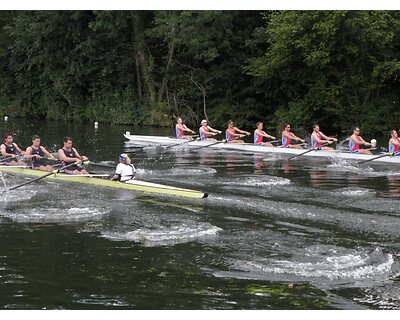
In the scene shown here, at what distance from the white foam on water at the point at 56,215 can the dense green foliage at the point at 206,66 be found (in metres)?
21.1

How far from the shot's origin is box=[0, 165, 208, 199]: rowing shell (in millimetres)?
16922

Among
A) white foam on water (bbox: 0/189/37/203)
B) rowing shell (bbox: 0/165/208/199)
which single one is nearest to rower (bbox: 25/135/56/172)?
rowing shell (bbox: 0/165/208/199)

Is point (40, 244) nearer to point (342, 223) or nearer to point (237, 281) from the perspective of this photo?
point (237, 281)

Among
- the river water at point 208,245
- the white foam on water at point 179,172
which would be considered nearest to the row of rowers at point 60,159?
the river water at point 208,245

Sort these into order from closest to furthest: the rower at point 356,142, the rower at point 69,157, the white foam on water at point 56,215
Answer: the white foam on water at point 56,215
the rower at point 69,157
the rower at point 356,142

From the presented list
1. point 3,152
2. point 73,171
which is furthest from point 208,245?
point 3,152

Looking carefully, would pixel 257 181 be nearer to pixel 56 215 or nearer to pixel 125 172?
pixel 125 172

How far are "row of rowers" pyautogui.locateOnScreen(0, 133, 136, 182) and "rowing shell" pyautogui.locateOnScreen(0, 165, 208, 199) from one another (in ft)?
0.65

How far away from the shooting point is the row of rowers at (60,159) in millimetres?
18266

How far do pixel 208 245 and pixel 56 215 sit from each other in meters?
4.24

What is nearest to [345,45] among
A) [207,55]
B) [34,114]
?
[207,55]

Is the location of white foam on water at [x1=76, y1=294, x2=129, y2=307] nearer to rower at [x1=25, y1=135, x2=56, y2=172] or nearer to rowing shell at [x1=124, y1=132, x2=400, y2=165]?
rower at [x1=25, y1=135, x2=56, y2=172]

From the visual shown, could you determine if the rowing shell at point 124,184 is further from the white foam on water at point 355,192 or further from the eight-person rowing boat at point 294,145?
the eight-person rowing boat at point 294,145

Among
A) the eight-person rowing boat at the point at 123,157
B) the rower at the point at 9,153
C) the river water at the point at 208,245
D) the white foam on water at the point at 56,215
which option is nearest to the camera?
the river water at the point at 208,245
